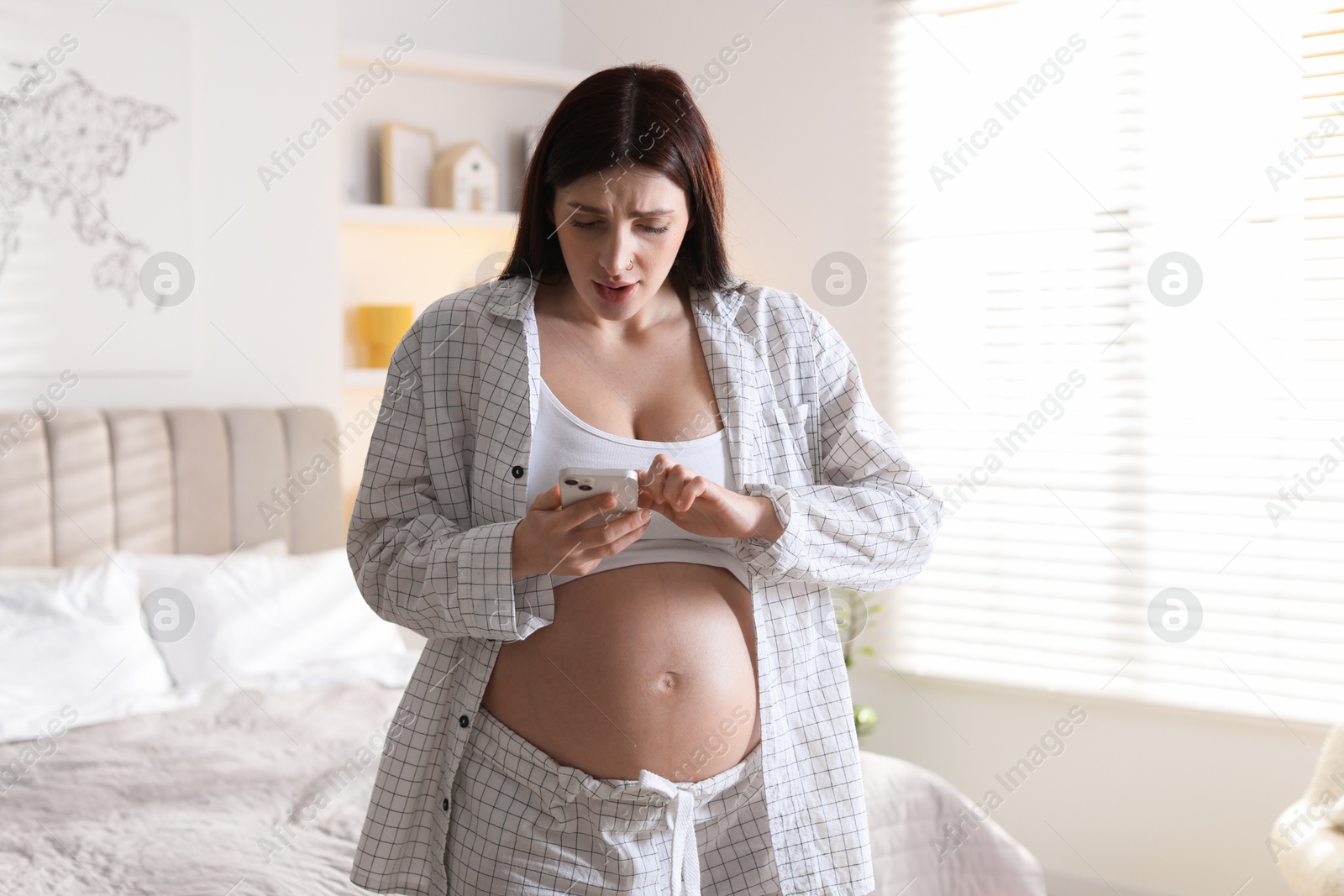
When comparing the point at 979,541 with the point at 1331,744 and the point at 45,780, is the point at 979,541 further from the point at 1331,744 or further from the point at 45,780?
the point at 45,780

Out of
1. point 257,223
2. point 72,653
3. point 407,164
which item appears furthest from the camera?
point 407,164

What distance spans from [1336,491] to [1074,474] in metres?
0.61

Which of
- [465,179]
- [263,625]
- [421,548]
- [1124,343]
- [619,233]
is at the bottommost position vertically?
[263,625]

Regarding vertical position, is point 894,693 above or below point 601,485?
below

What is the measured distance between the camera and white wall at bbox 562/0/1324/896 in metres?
2.78

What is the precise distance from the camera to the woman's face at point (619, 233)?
1116 mm

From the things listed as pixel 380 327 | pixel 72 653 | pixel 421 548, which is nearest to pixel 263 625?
pixel 72 653

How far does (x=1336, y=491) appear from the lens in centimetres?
262

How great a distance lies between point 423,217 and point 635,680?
2587 mm

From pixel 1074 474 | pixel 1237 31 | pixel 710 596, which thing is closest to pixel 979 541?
pixel 1074 474

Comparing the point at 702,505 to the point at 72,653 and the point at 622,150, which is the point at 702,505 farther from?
the point at 72,653

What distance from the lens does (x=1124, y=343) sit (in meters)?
2.90

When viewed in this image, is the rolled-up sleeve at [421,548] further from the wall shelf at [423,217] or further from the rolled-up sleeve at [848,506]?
the wall shelf at [423,217]

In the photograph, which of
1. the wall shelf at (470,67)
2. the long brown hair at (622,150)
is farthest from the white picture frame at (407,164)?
the long brown hair at (622,150)
